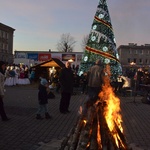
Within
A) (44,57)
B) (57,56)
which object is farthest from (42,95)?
(44,57)

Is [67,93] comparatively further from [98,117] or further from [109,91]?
[98,117]

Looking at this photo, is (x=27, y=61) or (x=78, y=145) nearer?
(x=78, y=145)

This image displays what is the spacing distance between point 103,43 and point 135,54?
334ft

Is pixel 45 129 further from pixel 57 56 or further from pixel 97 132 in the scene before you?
pixel 57 56

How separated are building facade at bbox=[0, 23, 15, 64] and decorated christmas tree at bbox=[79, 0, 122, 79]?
78223mm

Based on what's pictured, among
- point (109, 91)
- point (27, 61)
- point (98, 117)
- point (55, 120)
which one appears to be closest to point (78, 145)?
point (98, 117)

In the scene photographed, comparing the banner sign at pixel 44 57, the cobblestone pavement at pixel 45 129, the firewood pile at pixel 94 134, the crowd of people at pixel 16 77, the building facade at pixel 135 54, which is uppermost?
the building facade at pixel 135 54

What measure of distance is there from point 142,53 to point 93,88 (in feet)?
371

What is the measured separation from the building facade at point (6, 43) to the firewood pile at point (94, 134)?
308 feet

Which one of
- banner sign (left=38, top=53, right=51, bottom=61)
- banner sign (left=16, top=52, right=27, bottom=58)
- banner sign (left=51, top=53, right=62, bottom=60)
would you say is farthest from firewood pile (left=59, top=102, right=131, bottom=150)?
banner sign (left=16, top=52, right=27, bottom=58)

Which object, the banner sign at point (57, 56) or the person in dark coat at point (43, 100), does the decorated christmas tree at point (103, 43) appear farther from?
the banner sign at point (57, 56)

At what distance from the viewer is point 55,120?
9914 millimetres

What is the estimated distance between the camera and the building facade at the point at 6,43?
99.1m

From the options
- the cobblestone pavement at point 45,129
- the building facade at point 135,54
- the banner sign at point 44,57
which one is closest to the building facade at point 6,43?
the building facade at point 135,54
